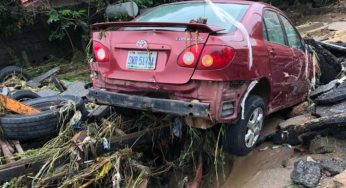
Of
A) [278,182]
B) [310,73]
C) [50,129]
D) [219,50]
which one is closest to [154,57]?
[219,50]

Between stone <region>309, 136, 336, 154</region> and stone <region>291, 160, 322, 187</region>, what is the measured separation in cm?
45

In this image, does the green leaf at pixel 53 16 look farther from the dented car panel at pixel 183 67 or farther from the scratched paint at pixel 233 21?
the scratched paint at pixel 233 21

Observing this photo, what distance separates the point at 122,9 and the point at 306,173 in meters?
6.15

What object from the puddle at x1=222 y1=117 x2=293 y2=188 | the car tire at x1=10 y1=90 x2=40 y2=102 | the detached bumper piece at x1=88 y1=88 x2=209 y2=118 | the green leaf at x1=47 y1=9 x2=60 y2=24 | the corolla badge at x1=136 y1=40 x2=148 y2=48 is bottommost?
the puddle at x1=222 y1=117 x2=293 y2=188

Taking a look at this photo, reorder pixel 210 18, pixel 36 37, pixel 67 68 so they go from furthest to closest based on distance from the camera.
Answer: pixel 36 37 < pixel 67 68 < pixel 210 18

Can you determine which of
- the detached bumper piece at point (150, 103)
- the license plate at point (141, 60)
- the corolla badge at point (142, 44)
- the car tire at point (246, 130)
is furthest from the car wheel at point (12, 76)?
the car tire at point (246, 130)

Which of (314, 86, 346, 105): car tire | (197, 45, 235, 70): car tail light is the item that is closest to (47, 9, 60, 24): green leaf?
(314, 86, 346, 105): car tire

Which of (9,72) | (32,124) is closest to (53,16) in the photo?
(9,72)

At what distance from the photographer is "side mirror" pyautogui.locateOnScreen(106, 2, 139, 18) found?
8758 millimetres

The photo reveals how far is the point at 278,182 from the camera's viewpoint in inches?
185

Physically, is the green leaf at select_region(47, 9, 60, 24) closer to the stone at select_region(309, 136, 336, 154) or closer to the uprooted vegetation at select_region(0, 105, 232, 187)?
the uprooted vegetation at select_region(0, 105, 232, 187)

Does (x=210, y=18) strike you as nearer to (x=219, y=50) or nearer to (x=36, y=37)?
(x=219, y=50)

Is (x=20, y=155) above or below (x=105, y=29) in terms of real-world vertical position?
→ below

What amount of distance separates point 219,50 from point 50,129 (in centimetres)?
221
